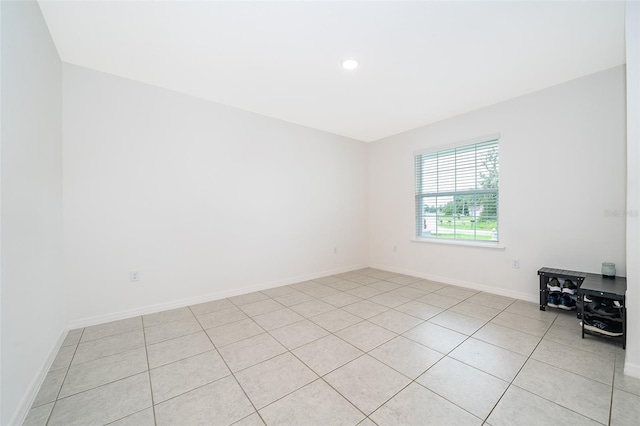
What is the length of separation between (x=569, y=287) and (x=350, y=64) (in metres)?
3.32

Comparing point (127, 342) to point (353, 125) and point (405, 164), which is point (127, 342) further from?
point (405, 164)

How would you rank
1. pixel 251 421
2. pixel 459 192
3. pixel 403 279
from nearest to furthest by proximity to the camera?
pixel 251 421, pixel 459 192, pixel 403 279

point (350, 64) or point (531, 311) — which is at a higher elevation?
point (350, 64)

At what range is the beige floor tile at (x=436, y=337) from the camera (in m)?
2.13

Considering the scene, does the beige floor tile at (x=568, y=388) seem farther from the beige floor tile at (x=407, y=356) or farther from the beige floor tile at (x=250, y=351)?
the beige floor tile at (x=250, y=351)

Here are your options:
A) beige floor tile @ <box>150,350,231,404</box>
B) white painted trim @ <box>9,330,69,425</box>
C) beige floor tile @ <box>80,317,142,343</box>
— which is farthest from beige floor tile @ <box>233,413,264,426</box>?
beige floor tile @ <box>80,317,142,343</box>

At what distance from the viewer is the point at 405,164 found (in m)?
4.49

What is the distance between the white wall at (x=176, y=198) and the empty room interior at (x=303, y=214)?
0.9 inches

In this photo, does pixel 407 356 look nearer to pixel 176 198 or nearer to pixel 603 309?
pixel 603 309

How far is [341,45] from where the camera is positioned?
7.20 feet

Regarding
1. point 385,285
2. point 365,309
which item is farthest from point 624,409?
point 385,285

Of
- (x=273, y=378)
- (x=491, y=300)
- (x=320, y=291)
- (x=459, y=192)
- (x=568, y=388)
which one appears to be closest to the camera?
(x=568, y=388)

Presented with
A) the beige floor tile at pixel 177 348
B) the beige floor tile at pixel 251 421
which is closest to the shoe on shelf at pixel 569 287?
the beige floor tile at pixel 251 421

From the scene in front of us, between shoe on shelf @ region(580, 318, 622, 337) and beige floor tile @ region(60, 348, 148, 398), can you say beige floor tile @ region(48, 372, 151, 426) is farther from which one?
shoe on shelf @ region(580, 318, 622, 337)
